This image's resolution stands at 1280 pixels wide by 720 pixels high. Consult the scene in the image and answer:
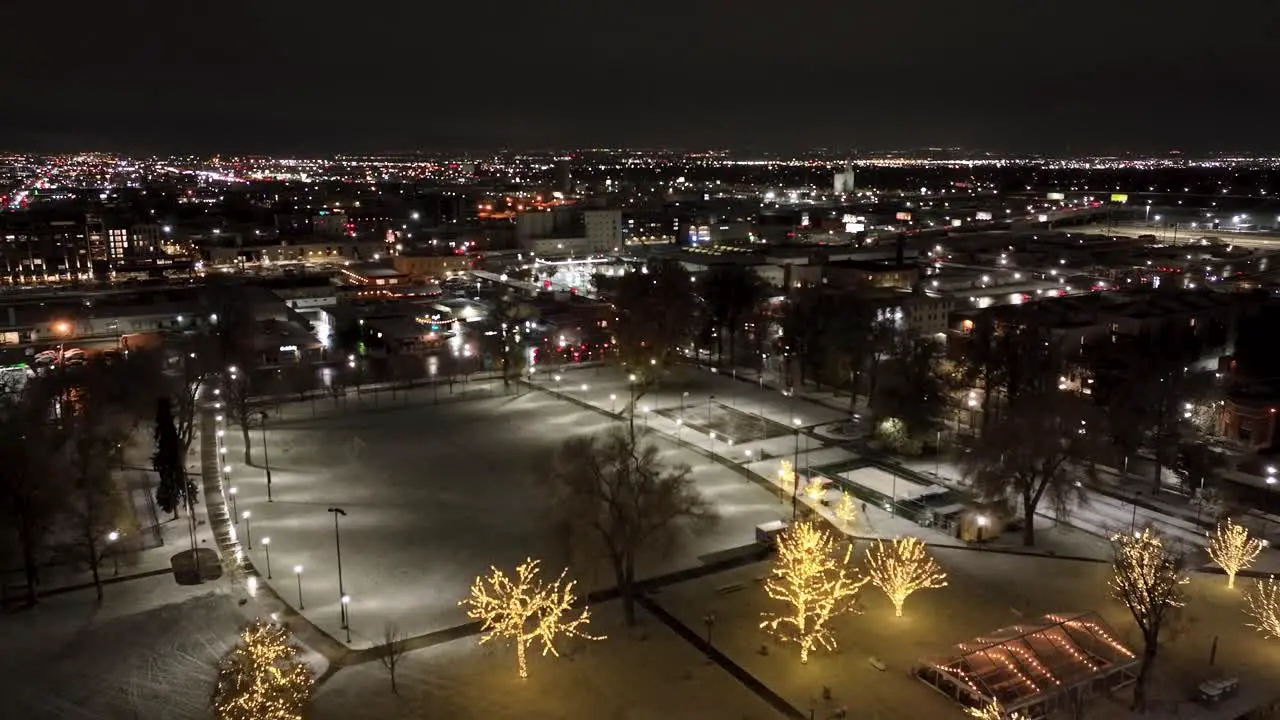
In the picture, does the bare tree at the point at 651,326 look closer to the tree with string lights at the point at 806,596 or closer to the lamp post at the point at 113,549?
the tree with string lights at the point at 806,596

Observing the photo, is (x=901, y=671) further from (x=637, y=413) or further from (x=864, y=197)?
(x=864, y=197)

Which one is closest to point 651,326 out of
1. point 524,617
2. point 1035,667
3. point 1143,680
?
point 524,617

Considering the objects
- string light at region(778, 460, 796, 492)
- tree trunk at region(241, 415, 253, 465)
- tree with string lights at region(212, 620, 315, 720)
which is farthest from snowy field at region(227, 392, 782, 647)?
tree with string lights at region(212, 620, 315, 720)

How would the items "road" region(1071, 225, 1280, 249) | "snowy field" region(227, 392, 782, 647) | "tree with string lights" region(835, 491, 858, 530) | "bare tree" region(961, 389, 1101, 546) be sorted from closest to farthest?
1. "snowy field" region(227, 392, 782, 647)
2. "bare tree" region(961, 389, 1101, 546)
3. "tree with string lights" region(835, 491, 858, 530)
4. "road" region(1071, 225, 1280, 249)

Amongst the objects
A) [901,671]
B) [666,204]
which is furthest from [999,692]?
[666,204]

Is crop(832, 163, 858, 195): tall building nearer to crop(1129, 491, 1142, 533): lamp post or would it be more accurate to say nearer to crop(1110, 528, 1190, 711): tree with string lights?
crop(1129, 491, 1142, 533): lamp post

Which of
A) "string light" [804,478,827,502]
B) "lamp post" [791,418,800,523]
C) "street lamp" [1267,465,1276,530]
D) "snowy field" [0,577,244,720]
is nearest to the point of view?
"snowy field" [0,577,244,720]
